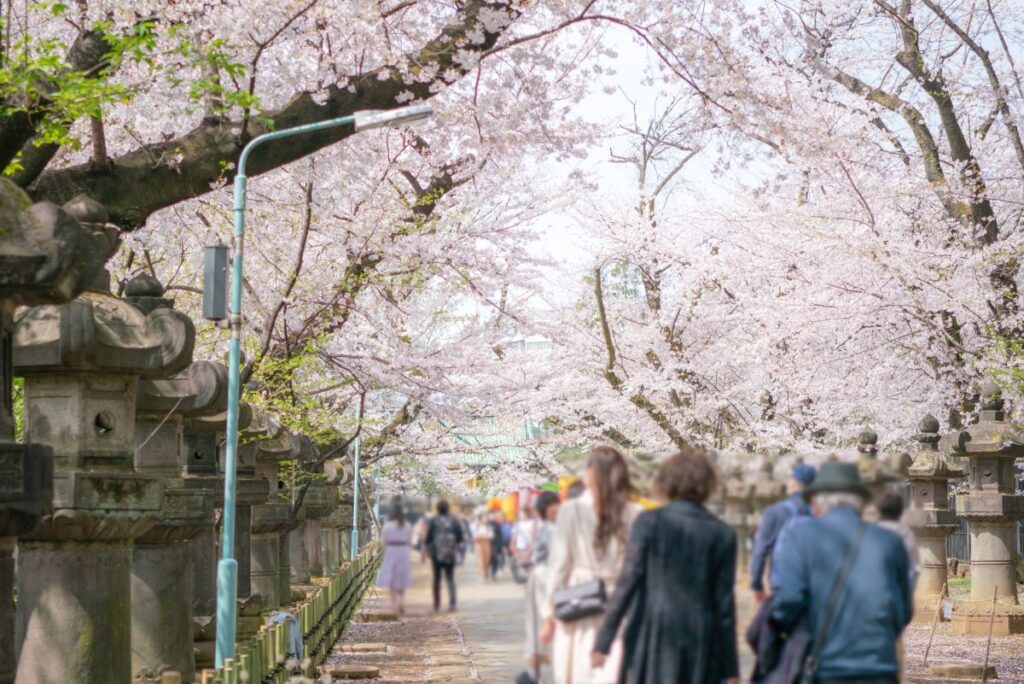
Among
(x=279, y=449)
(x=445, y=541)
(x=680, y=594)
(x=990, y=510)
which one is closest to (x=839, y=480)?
(x=680, y=594)

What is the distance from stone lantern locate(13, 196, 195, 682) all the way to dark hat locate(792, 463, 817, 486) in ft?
17.1

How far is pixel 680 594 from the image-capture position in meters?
6.95

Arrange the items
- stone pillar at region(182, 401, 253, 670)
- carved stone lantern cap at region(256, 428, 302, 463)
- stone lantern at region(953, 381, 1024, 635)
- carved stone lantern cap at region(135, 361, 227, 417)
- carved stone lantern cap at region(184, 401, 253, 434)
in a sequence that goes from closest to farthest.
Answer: carved stone lantern cap at region(135, 361, 227, 417), carved stone lantern cap at region(184, 401, 253, 434), stone pillar at region(182, 401, 253, 670), carved stone lantern cap at region(256, 428, 302, 463), stone lantern at region(953, 381, 1024, 635)

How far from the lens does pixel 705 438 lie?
29453 millimetres

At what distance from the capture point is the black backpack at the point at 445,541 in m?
8.59

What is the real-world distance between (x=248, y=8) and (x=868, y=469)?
29.0 ft

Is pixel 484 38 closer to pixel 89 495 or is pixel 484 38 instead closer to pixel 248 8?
pixel 248 8

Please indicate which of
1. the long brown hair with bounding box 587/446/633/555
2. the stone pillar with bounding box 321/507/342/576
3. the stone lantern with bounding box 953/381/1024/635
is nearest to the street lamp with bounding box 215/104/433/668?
the long brown hair with bounding box 587/446/633/555

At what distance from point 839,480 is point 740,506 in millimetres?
639

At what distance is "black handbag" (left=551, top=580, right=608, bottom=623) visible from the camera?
7.32m

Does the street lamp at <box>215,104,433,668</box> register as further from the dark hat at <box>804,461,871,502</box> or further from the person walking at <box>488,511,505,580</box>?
the dark hat at <box>804,461,871,502</box>

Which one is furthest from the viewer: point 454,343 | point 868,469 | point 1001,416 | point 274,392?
point 454,343

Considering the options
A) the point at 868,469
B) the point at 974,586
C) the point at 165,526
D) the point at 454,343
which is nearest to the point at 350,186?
the point at 454,343

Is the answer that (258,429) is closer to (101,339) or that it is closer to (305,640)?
(305,640)
